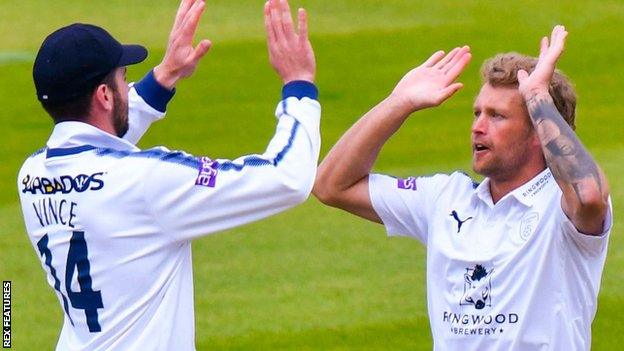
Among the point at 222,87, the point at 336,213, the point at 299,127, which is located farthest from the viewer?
the point at 222,87

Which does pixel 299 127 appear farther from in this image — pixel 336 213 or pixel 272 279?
pixel 336 213

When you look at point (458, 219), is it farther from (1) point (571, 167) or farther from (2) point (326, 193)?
(2) point (326, 193)

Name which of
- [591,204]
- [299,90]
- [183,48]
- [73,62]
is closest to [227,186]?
[299,90]

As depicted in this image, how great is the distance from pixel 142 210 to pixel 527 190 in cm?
150

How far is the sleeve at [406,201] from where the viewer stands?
539cm

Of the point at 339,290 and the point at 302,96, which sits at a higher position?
the point at 302,96

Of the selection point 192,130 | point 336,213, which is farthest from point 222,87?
point 336,213

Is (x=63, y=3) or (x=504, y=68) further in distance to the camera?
(x=63, y=3)

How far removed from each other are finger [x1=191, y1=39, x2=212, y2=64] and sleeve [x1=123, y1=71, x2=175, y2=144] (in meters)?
0.28

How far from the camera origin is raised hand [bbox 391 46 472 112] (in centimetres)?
530

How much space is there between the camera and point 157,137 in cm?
1231

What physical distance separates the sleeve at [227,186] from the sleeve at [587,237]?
960 millimetres

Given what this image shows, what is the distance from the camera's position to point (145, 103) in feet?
18.5

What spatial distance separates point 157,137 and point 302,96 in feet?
25.3
